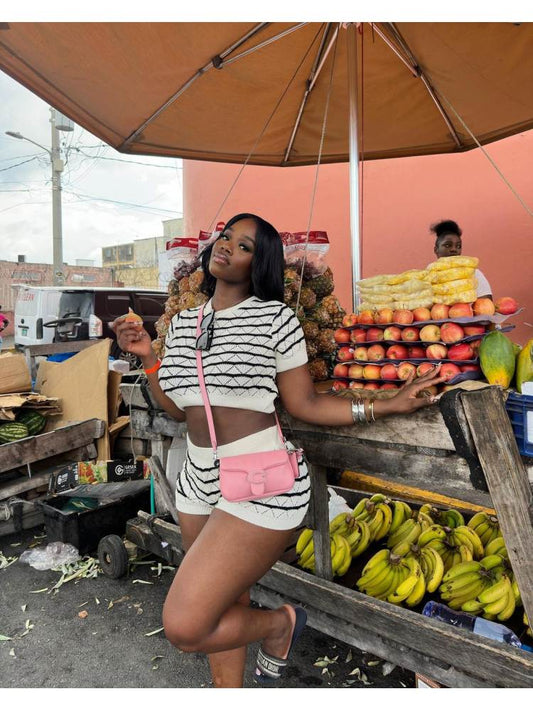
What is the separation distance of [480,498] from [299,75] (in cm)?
330

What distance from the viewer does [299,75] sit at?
3.81 metres

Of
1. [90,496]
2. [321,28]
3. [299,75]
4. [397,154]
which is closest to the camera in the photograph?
[321,28]

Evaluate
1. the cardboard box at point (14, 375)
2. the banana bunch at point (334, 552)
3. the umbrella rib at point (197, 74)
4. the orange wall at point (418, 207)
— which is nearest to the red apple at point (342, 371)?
the banana bunch at point (334, 552)

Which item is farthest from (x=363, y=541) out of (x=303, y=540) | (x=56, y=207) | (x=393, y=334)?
(x=56, y=207)

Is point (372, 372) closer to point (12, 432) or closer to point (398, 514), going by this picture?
point (398, 514)

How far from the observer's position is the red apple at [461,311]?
215cm

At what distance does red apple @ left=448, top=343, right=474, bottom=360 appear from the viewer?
82.7 inches

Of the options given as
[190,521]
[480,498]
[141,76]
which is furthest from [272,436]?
[141,76]

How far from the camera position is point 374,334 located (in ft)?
7.77

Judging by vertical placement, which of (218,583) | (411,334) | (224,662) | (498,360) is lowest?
(224,662)

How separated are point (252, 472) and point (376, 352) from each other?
0.85 meters

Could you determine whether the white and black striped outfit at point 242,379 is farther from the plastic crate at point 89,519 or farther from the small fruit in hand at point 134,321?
the plastic crate at point 89,519

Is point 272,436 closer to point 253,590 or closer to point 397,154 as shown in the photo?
point 253,590

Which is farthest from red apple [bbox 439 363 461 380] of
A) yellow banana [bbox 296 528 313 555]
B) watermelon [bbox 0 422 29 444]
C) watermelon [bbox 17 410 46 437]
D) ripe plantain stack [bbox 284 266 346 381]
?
watermelon [bbox 17 410 46 437]
